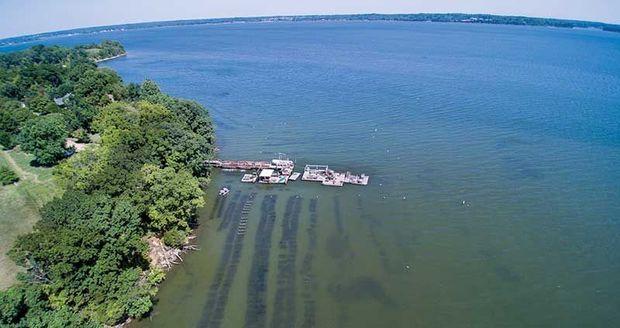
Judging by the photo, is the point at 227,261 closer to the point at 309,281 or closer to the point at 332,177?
the point at 309,281

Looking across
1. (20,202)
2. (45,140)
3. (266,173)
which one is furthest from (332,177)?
(45,140)

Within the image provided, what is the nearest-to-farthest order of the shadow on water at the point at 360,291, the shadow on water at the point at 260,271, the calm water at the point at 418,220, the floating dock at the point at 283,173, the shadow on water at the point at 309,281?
the shadow on water at the point at 309,281, the shadow on water at the point at 260,271, the calm water at the point at 418,220, the shadow on water at the point at 360,291, the floating dock at the point at 283,173

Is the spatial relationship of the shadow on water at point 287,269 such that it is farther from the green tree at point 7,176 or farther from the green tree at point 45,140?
the green tree at point 7,176

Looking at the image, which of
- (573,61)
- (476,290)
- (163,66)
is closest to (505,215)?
(476,290)

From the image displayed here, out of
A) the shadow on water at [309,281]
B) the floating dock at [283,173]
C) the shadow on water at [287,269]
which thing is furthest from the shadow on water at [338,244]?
the floating dock at [283,173]

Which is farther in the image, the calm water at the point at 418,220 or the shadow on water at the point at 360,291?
the shadow on water at the point at 360,291

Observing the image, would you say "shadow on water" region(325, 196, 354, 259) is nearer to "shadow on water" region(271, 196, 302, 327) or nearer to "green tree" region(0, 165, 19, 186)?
"shadow on water" region(271, 196, 302, 327)
